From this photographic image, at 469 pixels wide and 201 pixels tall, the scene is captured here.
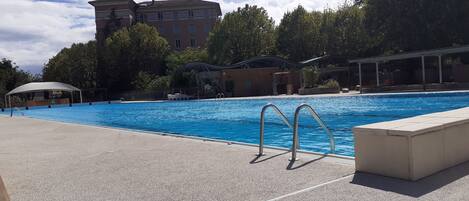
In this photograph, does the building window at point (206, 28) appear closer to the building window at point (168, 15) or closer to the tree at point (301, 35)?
the building window at point (168, 15)

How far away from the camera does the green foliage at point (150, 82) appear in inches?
1884

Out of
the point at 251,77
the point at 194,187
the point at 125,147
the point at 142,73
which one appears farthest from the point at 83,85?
the point at 194,187

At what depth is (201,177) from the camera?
18.2ft

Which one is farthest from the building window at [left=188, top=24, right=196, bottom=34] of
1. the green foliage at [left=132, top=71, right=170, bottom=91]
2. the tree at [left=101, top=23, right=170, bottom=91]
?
the green foliage at [left=132, top=71, right=170, bottom=91]

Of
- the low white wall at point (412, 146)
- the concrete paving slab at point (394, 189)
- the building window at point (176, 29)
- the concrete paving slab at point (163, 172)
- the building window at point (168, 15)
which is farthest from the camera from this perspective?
the building window at point (168, 15)

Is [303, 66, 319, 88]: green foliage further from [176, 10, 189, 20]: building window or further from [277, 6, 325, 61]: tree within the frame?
[176, 10, 189, 20]: building window

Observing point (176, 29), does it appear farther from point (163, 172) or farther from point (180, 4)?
point (163, 172)

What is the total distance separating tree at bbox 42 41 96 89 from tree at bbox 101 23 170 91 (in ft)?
8.28

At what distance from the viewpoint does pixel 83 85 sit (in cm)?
6106

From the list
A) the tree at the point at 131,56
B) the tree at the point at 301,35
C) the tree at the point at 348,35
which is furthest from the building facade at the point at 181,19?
the tree at the point at 348,35

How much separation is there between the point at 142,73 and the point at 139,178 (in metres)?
50.2

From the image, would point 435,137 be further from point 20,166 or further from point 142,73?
point 142,73

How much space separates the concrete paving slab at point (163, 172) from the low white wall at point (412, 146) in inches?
15.1

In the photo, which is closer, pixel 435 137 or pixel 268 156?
pixel 435 137
